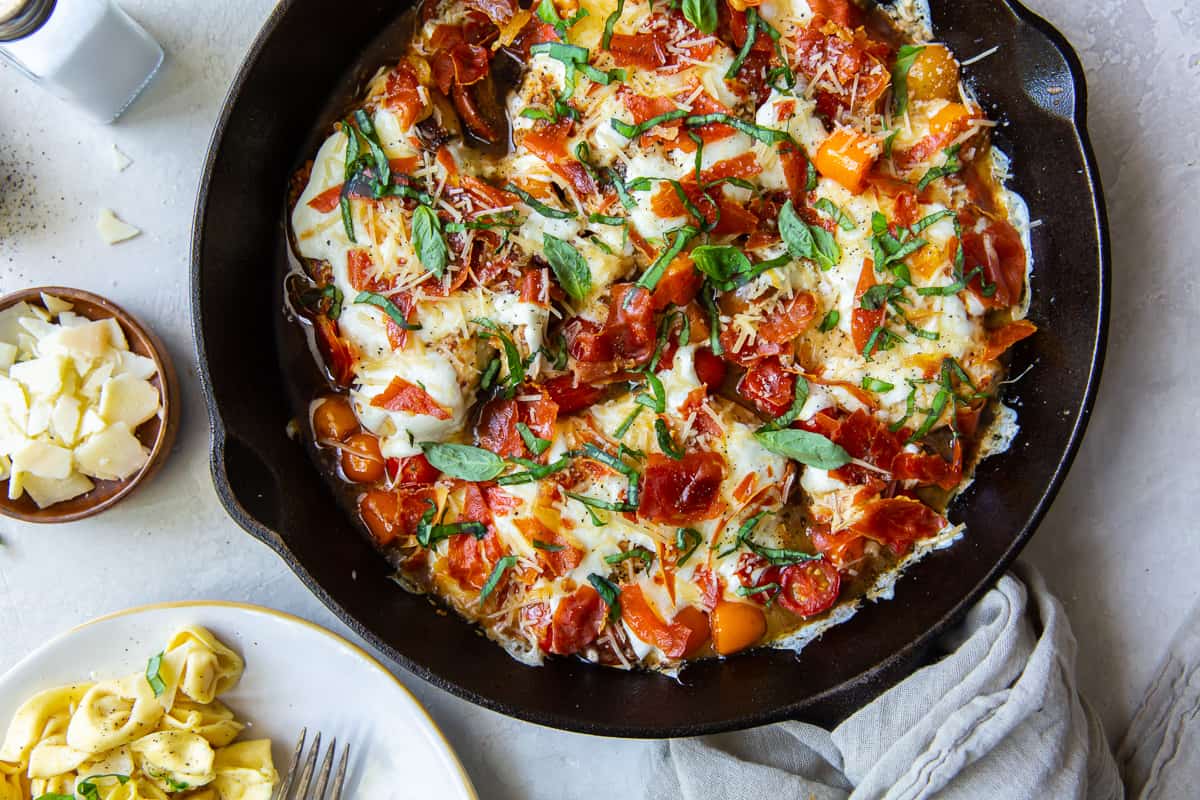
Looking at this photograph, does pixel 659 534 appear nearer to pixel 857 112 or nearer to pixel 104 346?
pixel 857 112

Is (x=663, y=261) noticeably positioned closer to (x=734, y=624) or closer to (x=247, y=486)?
(x=734, y=624)

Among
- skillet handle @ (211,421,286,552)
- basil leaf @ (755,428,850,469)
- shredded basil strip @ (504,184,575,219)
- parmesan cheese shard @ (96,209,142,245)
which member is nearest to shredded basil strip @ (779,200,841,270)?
basil leaf @ (755,428,850,469)

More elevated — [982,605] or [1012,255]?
[1012,255]

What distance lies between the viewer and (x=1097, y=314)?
291 cm

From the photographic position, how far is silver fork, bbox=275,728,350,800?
3.22 meters

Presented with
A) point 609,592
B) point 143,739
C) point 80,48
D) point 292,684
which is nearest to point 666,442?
point 609,592

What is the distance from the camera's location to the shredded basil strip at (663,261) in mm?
2945

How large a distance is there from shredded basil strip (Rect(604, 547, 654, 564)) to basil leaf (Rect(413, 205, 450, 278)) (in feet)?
3.39

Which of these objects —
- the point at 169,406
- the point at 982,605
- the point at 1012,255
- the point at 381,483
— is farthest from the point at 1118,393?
the point at 169,406

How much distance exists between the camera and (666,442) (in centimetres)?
297

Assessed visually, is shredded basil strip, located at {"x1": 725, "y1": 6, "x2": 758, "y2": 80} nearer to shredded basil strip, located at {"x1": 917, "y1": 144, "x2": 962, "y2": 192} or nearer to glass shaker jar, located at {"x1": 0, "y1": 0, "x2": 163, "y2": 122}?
shredded basil strip, located at {"x1": 917, "y1": 144, "x2": 962, "y2": 192}

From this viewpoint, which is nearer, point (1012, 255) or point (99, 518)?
point (1012, 255)

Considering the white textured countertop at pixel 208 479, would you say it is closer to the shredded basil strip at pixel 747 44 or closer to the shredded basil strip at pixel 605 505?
the shredded basil strip at pixel 605 505

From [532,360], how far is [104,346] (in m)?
1.49
